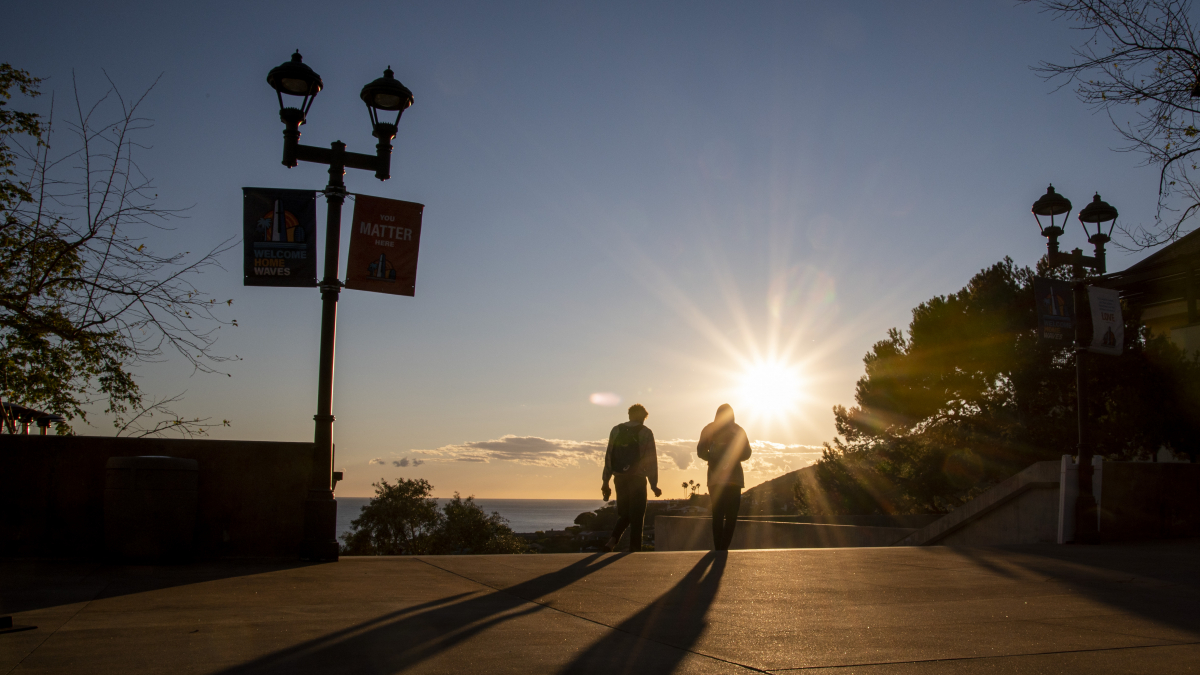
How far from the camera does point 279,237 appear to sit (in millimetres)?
8219

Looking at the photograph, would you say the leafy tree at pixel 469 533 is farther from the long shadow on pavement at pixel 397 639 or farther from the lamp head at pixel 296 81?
the long shadow on pavement at pixel 397 639

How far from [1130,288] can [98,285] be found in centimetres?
3436

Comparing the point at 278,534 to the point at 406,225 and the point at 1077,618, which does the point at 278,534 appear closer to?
the point at 406,225

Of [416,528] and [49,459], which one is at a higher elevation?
[49,459]

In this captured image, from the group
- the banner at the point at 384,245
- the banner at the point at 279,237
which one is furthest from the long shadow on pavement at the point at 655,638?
the banner at the point at 279,237

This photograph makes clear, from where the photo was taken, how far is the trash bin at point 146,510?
285 inches

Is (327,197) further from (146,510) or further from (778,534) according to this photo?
(778,534)

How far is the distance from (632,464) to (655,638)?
5.87 meters

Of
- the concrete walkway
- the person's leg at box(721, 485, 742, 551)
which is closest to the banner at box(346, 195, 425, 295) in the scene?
the concrete walkway

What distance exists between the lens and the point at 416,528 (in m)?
47.2

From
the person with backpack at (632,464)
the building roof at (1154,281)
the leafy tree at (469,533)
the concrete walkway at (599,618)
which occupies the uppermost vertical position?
the building roof at (1154,281)

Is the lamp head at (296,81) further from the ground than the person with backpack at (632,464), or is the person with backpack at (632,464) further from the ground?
the lamp head at (296,81)

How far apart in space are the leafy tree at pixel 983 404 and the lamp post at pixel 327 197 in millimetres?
26447

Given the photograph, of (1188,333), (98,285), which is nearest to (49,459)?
(98,285)
